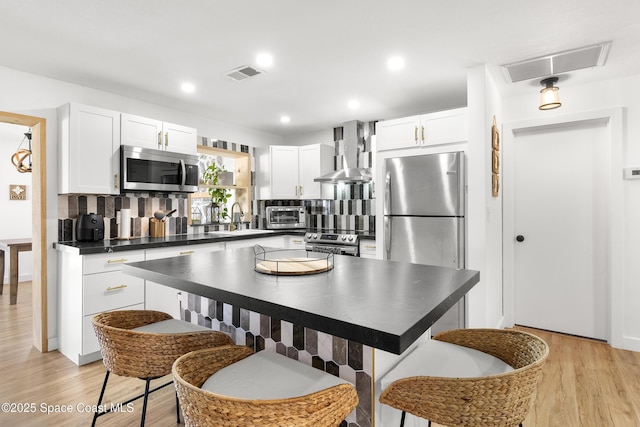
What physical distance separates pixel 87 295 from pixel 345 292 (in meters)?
2.50

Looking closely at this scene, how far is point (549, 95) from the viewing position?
3.15 m

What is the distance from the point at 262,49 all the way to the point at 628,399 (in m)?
3.48

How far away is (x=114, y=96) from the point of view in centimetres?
356

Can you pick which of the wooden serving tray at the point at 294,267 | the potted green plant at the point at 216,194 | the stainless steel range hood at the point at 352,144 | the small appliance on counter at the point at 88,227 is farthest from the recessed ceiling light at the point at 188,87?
the wooden serving tray at the point at 294,267

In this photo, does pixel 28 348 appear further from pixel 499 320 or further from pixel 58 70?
pixel 499 320

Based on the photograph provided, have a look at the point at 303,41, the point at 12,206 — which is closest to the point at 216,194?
the point at 303,41

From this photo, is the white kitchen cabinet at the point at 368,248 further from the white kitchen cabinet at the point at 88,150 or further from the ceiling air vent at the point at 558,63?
the white kitchen cabinet at the point at 88,150

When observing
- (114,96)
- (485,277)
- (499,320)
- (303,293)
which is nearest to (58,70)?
(114,96)

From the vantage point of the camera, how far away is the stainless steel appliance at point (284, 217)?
5.13 m

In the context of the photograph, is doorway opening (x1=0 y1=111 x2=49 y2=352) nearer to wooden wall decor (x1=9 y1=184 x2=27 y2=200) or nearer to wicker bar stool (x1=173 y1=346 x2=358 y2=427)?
wicker bar stool (x1=173 y1=346 x2=358 y2=427)

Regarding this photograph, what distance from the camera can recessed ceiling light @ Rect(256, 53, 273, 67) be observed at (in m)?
2.74

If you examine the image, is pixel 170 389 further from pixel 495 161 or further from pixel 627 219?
pixel 627 219

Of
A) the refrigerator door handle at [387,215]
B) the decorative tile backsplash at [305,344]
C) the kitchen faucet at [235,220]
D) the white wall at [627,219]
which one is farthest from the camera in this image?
the kitchen faucet at [235,220]

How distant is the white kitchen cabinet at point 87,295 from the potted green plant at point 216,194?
1.68m
